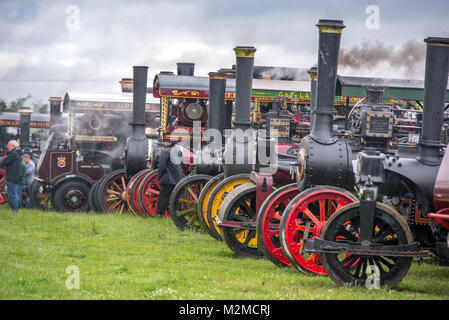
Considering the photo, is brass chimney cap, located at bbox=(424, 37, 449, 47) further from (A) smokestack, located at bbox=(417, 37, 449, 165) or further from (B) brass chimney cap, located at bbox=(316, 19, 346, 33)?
(B) brass chimney cap, located at bbox=(316, 19, 346, 33)

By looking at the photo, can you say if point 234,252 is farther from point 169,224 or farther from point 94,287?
point 169,224

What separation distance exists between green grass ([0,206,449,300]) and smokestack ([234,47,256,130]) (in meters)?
1.45

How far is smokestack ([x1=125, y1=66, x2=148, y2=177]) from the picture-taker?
12.9 meters

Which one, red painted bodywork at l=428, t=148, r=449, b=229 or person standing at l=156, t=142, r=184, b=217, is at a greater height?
red painted bodywork at l=428, t=148, r=449, b=229

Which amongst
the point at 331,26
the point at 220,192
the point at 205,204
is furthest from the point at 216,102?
the point at 331,26

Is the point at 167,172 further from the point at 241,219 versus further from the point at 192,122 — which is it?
the point at 241,219

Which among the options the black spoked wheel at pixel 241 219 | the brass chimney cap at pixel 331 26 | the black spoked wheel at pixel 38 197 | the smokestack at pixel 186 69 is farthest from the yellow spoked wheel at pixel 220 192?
the smokestack at pixel 186 69

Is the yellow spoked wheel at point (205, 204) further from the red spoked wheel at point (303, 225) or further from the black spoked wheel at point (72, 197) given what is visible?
the black spoked wheel at point (72, 197)

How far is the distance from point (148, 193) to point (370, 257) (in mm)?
7141

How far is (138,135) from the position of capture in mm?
13078

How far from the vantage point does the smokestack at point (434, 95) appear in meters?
6.02

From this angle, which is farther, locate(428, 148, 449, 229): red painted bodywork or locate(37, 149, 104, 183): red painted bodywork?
locate(37, 149, 104, 183): red painted bodywork

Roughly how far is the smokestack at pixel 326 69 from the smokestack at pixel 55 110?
16.2 metres

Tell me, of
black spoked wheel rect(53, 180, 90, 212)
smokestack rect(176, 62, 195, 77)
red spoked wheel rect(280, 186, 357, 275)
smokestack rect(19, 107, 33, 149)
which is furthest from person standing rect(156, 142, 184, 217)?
smokestack rect(19, 107, 33, 149)
